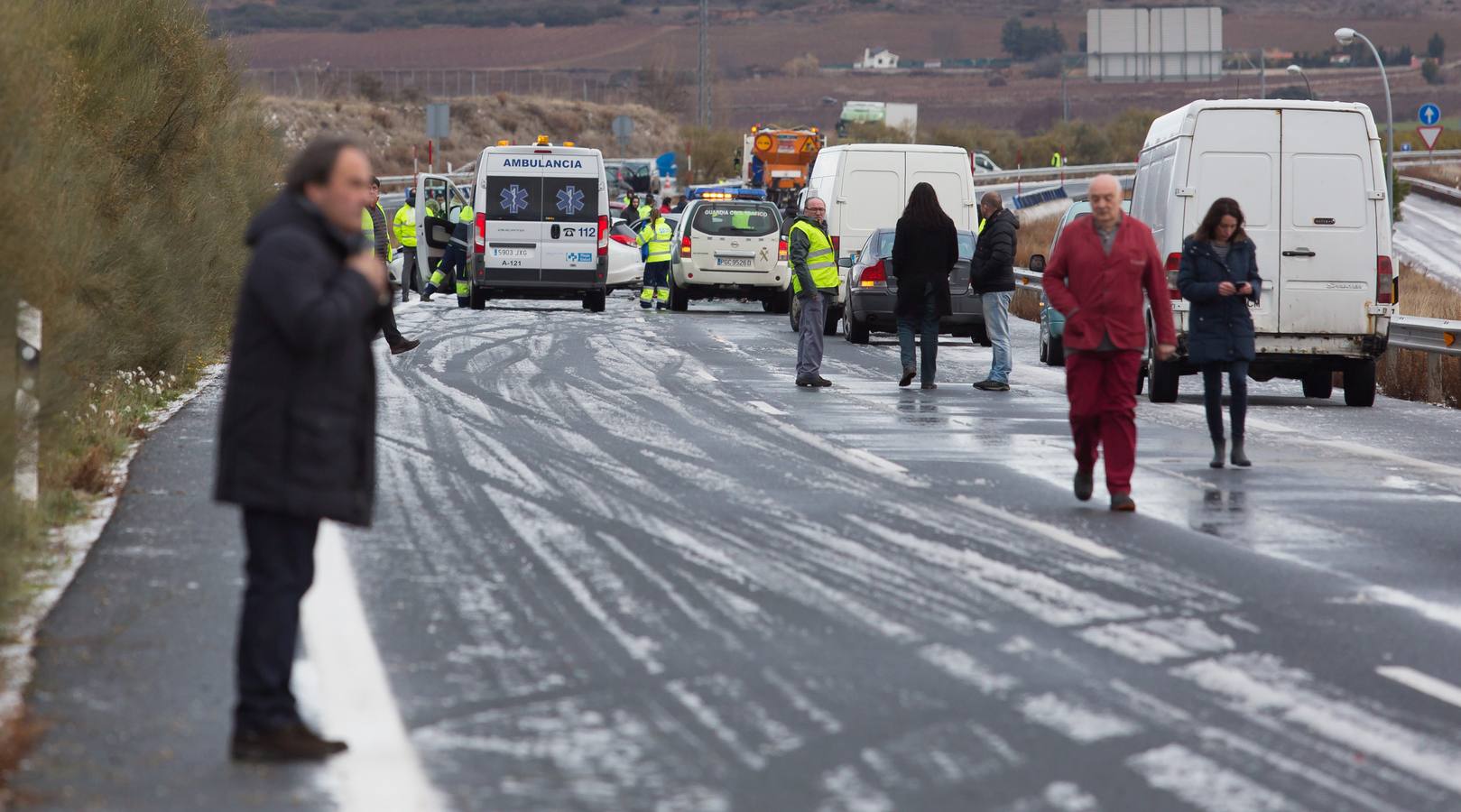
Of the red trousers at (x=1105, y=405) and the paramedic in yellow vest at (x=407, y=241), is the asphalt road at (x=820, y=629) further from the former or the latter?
the paramedic in yellow vest at (x=407, y=241)

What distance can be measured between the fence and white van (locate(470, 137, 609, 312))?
238ft

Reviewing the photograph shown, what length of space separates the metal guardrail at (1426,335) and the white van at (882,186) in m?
9.27

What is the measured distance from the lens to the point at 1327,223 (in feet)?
58.6

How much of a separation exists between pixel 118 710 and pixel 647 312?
26279mm

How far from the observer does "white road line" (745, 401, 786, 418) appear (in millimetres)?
16172

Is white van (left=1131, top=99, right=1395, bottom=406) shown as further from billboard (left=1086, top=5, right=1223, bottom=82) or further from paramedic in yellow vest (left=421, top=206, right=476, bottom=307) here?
billboard (left=1086, top=5, right=1223, bottom=82)

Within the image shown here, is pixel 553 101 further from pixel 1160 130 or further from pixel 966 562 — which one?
pixel 966 562

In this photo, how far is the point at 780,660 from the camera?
7.30m

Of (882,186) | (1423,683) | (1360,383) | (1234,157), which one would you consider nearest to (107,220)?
(1234,157)

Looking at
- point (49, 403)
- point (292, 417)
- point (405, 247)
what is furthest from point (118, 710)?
point (405, 247)

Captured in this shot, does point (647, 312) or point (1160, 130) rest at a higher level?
point (1160, 130)

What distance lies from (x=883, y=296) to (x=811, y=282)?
7.12 m

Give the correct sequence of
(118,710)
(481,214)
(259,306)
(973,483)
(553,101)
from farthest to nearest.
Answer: (553,101) < (481,214) < (973,483) < (118,710) < (259,306)

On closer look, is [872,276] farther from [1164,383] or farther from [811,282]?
[1164,383]
